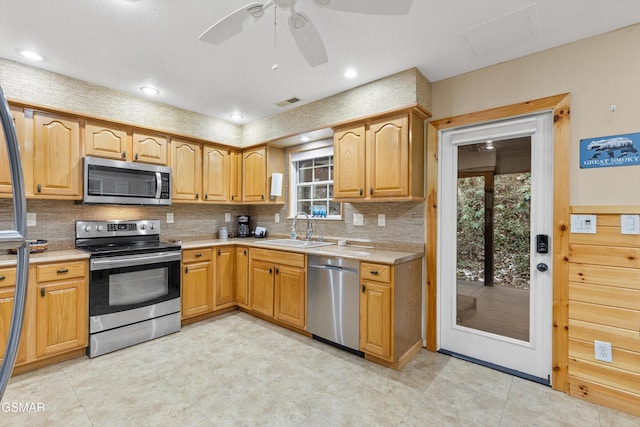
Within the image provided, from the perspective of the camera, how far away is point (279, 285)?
3.39 metres

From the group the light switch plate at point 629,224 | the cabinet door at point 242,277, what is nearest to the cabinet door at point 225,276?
the cabinet door at point 242,277

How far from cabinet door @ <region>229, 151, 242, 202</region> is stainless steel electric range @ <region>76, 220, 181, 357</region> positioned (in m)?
1.21

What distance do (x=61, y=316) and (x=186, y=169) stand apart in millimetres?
1911

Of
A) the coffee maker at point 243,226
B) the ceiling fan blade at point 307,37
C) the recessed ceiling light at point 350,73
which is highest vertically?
the recessed ceiling light at point 350,73

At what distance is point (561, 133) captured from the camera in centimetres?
233

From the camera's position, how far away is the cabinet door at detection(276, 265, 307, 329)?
316 cm

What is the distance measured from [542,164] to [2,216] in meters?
4.65

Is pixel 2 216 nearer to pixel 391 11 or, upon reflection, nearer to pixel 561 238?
pixel 391 11

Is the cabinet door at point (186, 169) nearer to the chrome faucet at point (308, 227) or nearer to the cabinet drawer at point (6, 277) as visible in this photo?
the chrome faucet at point (308, 227)

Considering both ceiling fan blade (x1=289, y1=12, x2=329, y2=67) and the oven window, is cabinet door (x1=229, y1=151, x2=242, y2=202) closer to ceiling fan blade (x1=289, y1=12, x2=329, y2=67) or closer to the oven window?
the oven window

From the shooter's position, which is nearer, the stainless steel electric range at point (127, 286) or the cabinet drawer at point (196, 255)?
the stainless steel electric range at point (127, 286)

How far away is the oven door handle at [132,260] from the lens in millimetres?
2783

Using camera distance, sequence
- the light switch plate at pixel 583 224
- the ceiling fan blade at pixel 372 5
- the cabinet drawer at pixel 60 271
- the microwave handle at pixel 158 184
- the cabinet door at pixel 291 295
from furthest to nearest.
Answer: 1. the microwave handle at pixel 158 184
2. the cabinet door at pixel 291 295
3. the cabinet drawer at pixel 60 271
4. the light switch plate at pixel 583 224
5. the ceiling fan blade at pixel 372 5

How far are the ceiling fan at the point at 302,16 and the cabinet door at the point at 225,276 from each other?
8.38 ft
